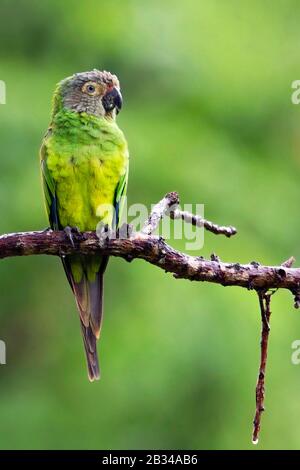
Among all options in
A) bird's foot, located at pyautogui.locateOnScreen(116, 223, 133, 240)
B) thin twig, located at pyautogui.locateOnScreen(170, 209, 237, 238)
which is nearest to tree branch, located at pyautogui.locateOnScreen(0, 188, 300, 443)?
bird's foot, located at pyautogui.locateOnScreen(116, 223, 133, 240)

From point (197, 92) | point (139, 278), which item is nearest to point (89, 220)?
point (139, 278)

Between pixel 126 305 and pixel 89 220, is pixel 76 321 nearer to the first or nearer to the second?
pixel 126 305

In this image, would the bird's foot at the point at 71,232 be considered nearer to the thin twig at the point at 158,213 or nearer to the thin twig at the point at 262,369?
the thin twig at the point at 158,213

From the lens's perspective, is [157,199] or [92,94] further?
[157,199]

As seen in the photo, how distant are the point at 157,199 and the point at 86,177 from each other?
12.4ft

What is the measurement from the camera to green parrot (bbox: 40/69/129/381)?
18.2 feet

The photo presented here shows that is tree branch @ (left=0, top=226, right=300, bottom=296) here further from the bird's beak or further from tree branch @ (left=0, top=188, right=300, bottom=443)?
the bird's beak

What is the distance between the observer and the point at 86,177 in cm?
552

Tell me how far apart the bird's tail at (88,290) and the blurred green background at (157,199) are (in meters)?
2.87

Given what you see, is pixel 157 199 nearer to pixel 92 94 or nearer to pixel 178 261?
pixel 92 94

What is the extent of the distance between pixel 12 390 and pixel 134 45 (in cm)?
379
